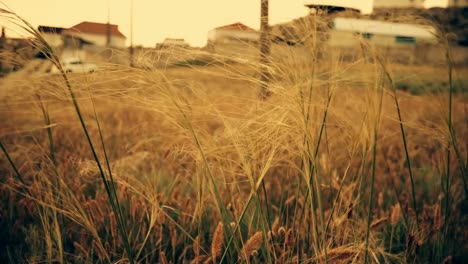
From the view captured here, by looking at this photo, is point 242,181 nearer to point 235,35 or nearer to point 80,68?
point 235,35

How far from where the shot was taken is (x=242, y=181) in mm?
1161

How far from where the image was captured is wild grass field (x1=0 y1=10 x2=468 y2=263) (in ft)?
3.17

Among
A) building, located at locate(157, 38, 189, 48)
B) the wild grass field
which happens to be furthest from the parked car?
building, located at locate(157, 38, 189, 48)

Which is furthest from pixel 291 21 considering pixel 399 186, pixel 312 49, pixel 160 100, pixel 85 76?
pixel 399 186

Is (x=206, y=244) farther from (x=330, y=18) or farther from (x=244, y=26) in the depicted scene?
(x=330, y=18)

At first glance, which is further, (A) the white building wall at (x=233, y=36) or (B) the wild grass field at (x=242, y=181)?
(A) the white building wall at (x=233, y=36)

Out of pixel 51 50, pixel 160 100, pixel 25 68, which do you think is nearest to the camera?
pixel 51 50

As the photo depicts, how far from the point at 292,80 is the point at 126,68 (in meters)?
0.53

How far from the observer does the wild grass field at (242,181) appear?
96 cm

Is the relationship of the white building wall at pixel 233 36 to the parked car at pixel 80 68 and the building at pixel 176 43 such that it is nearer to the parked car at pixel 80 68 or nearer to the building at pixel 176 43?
the building at pixel 176 43

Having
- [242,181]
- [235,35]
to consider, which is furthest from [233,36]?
[242,181]

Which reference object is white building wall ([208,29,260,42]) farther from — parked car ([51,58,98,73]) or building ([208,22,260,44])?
parked car ([51,58,98,73])

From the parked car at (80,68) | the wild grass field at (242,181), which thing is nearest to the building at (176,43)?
the wild grass field at (242,181)

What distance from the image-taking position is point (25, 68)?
1.34m
